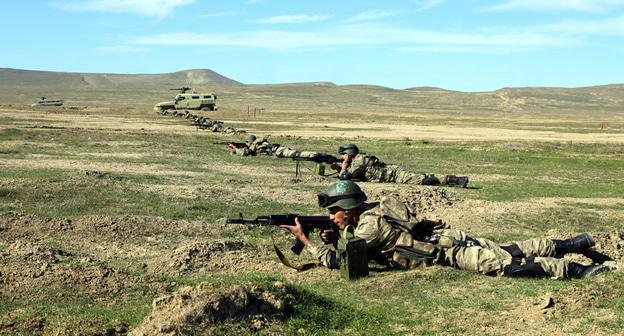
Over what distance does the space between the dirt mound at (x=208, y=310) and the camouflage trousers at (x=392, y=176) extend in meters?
15.2

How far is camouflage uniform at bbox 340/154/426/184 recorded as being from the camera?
22.6 metres

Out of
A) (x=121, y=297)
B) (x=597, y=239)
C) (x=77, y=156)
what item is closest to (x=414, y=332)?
(x=121, y=297)

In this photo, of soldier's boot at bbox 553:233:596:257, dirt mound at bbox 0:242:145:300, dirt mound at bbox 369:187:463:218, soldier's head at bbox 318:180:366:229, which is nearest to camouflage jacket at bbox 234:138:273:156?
dirt mound at bbox 369:187:463:218

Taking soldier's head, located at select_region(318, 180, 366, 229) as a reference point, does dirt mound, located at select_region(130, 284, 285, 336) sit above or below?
below

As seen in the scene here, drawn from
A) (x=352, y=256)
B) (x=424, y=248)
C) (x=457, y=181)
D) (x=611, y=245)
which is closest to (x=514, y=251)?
(x=424, y=248)

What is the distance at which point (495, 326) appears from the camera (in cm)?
777

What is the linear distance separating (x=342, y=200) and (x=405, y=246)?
47.5 inches

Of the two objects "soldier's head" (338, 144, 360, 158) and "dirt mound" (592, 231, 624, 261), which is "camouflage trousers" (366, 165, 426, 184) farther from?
"dirt mound" (592, 231, 624, 261)

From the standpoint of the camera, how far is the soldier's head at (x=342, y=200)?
10.1 meters

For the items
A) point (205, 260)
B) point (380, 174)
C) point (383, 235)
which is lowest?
point (205, 260)

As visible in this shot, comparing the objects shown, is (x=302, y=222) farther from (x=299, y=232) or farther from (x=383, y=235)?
(x=383, y=235)

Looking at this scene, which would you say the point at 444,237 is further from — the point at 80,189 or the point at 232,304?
the point at 80,189

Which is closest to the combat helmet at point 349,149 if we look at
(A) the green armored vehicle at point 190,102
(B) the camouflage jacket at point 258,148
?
(B) the camouflage jacket at point 258,148

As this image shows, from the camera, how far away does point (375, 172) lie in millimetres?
22797
